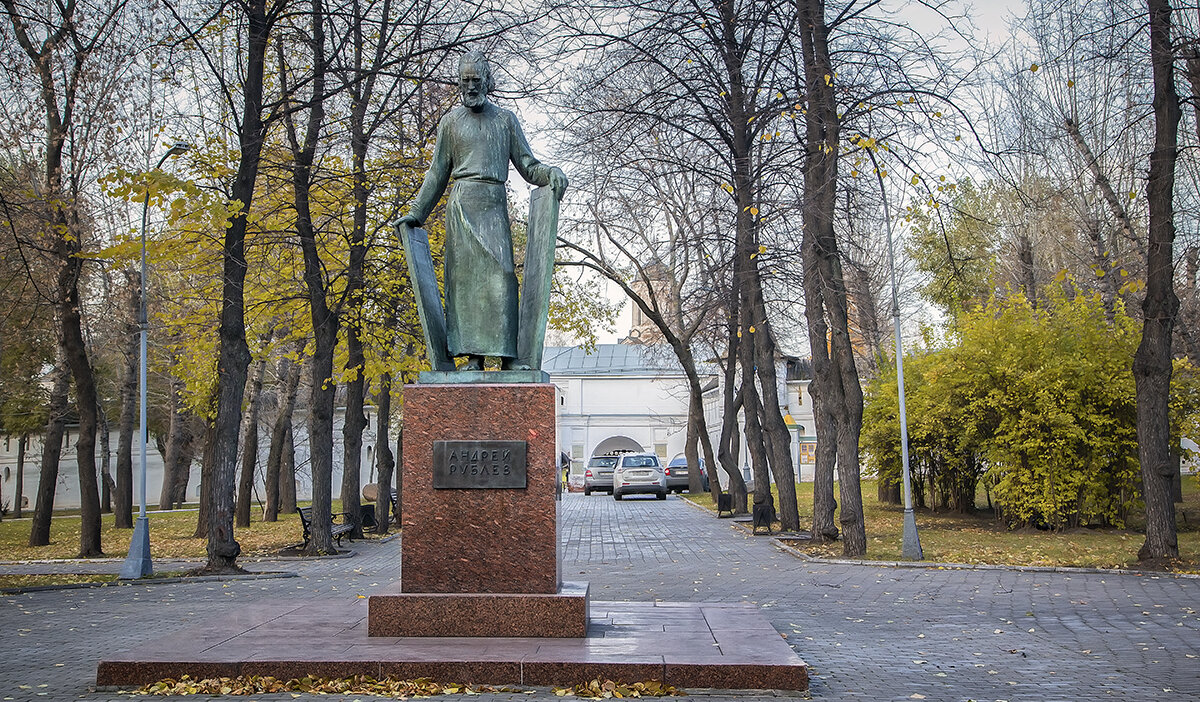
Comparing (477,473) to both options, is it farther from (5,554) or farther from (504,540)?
(5,554)

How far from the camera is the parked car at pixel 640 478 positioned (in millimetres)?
37594

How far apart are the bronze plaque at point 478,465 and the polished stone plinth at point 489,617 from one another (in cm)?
73

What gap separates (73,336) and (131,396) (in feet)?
30.4

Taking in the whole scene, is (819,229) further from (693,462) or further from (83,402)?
(693,462)

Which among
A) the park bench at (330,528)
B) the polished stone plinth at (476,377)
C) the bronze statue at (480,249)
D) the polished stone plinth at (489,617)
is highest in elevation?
the bronze statue at (480,249)

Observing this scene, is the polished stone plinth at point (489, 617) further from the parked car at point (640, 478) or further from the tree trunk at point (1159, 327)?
the parked car at point (640, 478)

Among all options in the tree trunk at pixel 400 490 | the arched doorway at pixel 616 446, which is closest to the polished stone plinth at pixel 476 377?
the tree trunk at pixel 400 490

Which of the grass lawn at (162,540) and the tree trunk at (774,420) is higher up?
the tree trunk at (774,420)

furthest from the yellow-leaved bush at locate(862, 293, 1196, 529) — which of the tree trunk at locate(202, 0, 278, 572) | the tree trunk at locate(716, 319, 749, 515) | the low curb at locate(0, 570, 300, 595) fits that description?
the tree trunk at locate(202, 0, 278, 572)

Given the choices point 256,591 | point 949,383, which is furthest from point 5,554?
point 949,383

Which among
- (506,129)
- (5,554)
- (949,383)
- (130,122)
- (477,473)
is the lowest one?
(5,554)

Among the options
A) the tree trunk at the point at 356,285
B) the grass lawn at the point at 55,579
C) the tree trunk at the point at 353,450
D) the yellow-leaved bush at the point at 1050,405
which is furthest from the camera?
the tree trunk at the point at 353,450

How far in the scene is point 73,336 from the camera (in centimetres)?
1820

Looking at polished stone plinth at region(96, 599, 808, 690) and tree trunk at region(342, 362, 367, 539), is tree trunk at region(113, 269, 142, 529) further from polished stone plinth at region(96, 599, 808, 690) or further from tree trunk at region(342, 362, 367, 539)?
polished stone plinth at region(96, 599, 808, 690)
